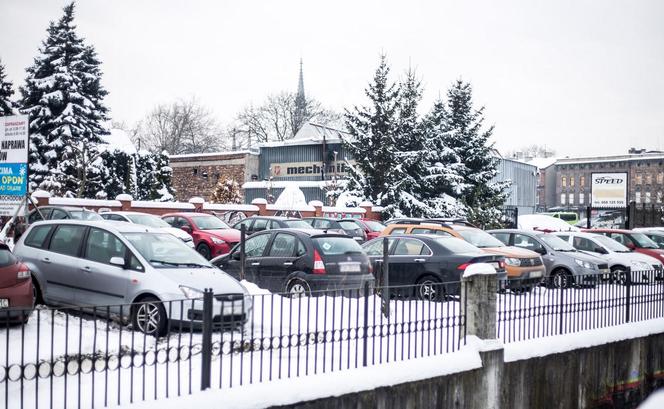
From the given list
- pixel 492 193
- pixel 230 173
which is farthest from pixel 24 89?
pixel 492 193

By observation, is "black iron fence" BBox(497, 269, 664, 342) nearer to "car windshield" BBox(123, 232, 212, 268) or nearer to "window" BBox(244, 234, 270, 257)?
"car windshield" BBox(123, 232, 212, 268)

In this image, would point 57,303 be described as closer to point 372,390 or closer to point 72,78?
point 372,390

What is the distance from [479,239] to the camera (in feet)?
55.8

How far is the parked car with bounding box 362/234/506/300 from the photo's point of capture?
13.3 metres

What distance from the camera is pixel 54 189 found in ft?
A: 137

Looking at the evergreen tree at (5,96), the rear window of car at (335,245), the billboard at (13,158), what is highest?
the evergreen tree at (5,96)

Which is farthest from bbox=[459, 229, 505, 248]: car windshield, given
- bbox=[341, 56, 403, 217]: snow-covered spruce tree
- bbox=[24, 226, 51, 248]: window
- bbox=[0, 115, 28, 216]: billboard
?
bbox=[341, 56, 403, 217]: snow-covered spruce tree

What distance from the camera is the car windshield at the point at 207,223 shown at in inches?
833

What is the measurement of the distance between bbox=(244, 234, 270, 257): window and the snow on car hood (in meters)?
3.11

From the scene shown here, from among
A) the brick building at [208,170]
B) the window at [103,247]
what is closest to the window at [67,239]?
the window at [103,247]

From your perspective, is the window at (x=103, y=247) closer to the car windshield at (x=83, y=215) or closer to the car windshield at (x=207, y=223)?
the car windshield at (x=83, y=215)

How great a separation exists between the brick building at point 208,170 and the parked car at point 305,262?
1744 inches

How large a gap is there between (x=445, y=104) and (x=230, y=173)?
22.8 meters

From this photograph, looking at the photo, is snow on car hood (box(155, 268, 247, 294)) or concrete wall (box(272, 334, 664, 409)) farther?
snow on car hood (box(155, 268, 247, 294))
